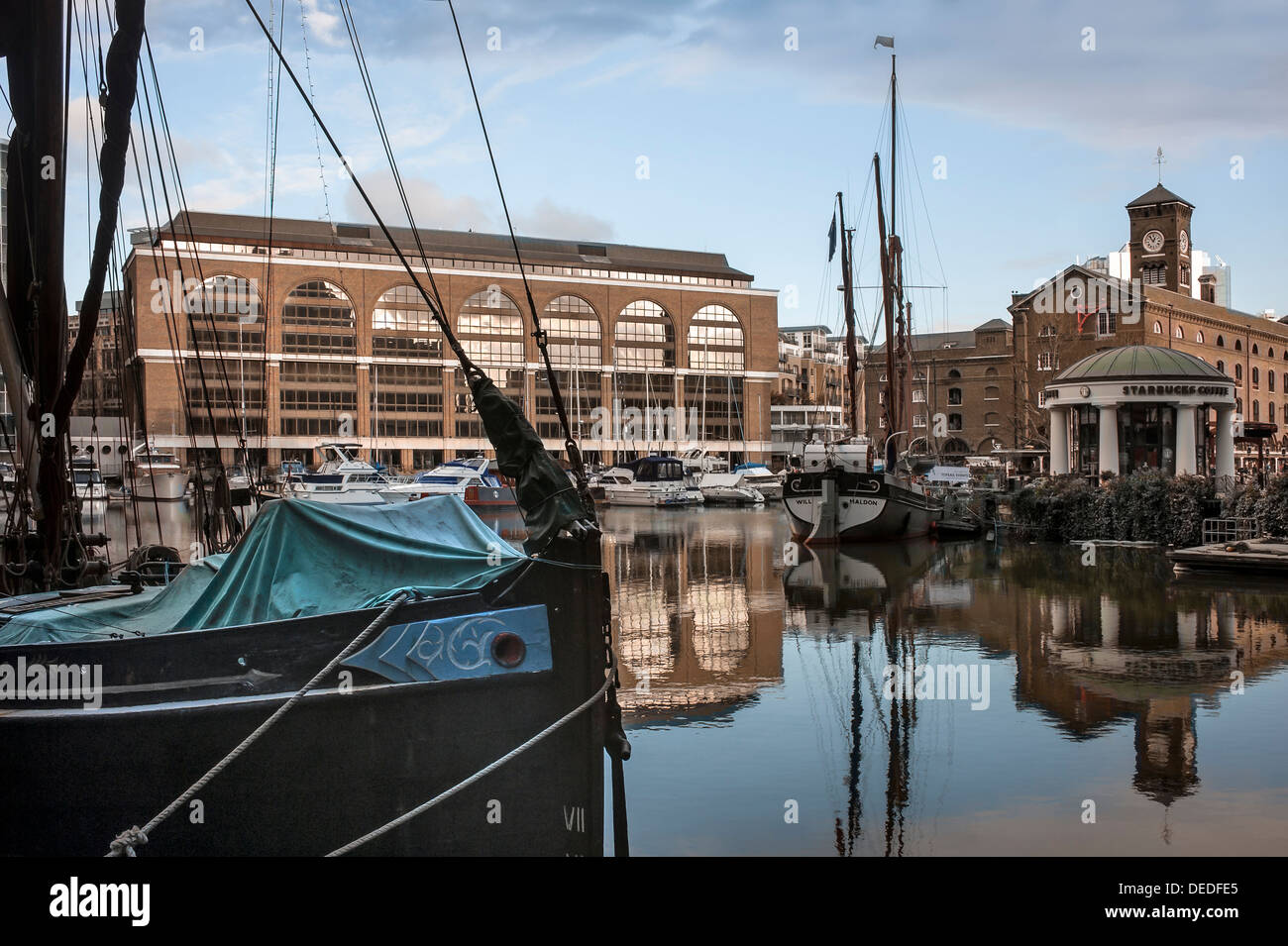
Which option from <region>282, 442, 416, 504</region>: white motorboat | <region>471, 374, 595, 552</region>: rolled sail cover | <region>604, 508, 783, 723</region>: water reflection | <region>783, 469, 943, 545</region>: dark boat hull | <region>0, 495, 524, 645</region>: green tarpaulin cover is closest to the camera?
<region>471, 374, 595, 552</region>: rolled sail cover

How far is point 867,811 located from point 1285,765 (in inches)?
165

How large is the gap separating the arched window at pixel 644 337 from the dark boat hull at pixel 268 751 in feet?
308

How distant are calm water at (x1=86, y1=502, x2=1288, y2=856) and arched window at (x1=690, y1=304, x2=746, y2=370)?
8102 centimetres

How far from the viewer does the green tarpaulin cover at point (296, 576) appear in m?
8.34

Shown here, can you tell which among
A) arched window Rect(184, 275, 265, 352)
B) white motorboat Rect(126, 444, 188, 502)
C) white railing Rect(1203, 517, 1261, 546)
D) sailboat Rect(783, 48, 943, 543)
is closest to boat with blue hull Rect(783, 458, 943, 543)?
sailboat Rect(783, 48, 943, 543)

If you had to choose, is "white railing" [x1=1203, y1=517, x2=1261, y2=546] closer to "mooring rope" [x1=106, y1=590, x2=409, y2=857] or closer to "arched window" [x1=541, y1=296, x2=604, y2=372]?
"mooring rope" [x1=106, y1=590, x2=409, y2=857]

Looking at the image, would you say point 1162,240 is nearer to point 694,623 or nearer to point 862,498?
point 862,498

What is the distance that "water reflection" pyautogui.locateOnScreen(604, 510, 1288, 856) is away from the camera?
8.58 meters

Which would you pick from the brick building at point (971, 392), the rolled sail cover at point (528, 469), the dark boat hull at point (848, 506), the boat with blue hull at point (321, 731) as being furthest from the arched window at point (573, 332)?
the boat with blue hull at point (321, 731)

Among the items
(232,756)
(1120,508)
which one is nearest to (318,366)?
(1120,508)

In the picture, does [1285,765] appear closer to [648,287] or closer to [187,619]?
[187,619]

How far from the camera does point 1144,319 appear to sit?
77.1 m

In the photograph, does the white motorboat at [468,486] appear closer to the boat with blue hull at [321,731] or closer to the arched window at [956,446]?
the boat with blue hull at [321,731]

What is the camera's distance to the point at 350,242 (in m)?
94.5
